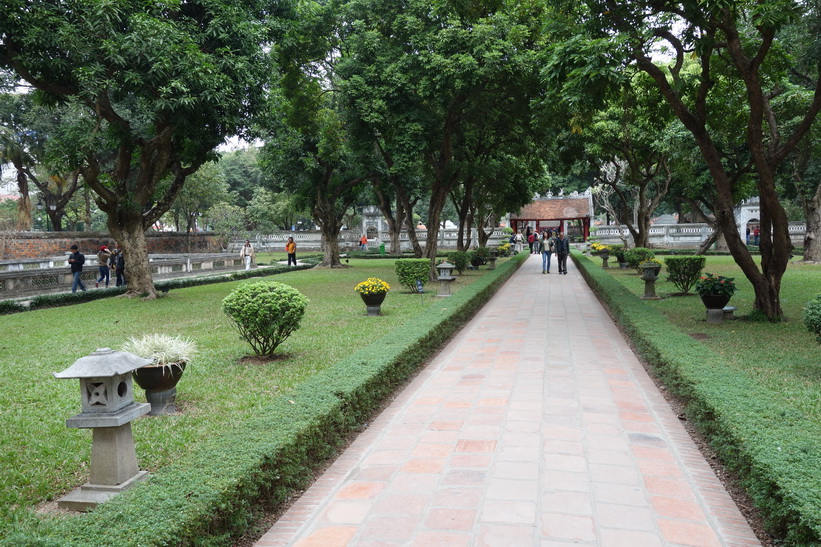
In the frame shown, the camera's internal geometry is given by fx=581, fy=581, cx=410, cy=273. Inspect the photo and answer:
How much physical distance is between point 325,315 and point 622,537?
898cm

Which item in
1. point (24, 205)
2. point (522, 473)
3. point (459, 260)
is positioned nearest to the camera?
point (522, 473)

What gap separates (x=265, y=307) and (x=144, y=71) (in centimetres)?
790

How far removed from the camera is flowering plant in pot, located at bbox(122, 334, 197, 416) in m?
5.21

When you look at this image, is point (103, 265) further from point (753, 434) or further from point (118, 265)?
point (753, 434)

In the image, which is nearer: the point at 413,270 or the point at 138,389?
Answer: the point at 138,389

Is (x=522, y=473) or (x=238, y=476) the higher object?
(x=238, y=476)

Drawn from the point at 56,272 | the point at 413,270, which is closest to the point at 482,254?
the point at 413,270

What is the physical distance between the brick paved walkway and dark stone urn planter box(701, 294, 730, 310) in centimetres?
342

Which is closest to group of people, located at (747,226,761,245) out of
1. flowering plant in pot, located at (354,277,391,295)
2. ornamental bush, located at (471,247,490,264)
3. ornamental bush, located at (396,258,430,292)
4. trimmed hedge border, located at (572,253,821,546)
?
ornamental bush, located at (471,247,490,264)

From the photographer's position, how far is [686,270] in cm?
1409

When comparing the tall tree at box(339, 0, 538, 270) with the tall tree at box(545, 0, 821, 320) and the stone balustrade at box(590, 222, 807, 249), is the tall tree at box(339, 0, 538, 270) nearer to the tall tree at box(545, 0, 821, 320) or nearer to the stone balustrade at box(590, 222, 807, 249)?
the tall tree at box(545, 0, 821, 320)

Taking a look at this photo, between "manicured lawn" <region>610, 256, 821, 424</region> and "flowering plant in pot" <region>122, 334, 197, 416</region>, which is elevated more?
"flowering plant in pot" <region>122, 334, 197, 416</region>

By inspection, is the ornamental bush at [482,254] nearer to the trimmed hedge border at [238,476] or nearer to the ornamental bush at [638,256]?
the ornamental bush at [638,256]

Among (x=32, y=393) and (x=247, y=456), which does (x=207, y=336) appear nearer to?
(x=32, y=393)
